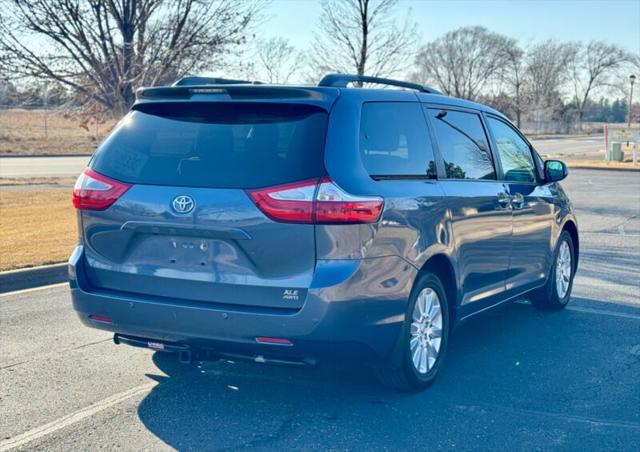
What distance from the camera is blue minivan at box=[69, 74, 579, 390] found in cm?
421

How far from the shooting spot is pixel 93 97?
15898 millimetres

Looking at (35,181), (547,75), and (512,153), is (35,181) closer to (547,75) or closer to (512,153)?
(512,153)

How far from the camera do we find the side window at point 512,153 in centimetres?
636

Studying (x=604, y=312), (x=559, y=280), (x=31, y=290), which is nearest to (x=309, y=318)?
(x=559, y=280)

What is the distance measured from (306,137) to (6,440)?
2240mm

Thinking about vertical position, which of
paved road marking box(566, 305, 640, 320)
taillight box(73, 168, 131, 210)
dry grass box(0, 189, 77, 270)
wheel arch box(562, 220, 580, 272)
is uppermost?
taillight box(73, 168, 131, 210)

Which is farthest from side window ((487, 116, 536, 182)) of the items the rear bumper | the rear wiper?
the rear bumper

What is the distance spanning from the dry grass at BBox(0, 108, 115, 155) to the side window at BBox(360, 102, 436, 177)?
28232 millimetres

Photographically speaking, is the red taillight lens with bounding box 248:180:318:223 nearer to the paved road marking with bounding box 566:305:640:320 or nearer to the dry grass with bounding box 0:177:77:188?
the paved road marking with bounding box 566:305:640:320

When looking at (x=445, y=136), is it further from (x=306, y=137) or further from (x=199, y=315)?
(x=199, y=315)

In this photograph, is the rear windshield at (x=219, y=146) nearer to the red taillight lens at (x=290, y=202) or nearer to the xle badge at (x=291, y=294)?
the red taillight lens at (x=290, y=202)

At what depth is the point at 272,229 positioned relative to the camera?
166 inches

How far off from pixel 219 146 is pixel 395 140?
1124 millimetres

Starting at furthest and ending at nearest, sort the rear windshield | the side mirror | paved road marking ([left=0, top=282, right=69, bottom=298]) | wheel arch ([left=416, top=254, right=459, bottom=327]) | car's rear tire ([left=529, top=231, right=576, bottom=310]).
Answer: paved road marking ([left=0, top=282, right=69, bottom=298]), car's rear tire ([left=529, top=231, right=576, bottom=310]), the side mirror, wheel arch ([left=416, top=254, right=459, bottom=327]), the rear windshield
